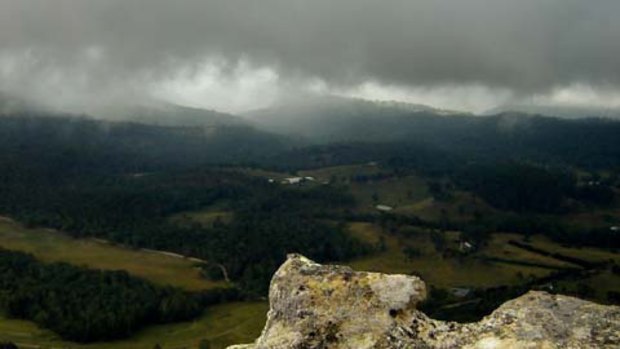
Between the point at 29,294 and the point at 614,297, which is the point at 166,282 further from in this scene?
the point at 614,297

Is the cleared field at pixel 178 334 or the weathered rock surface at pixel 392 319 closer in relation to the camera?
the weathered rock surface at pixel 392 319

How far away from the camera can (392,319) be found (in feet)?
46.5

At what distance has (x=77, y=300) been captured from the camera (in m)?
162

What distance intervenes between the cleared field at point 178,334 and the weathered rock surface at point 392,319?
122 metres

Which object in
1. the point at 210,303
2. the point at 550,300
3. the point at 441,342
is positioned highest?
the point at 550,300

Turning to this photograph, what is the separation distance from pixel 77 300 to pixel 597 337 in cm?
16546

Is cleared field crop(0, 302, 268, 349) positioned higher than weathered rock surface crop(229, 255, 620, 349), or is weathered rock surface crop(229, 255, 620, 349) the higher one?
weathered rock surface crop(229, 255, 620, 349)

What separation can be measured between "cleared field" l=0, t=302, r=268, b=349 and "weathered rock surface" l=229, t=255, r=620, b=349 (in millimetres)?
121758

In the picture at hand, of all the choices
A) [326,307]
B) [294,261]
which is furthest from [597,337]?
[294,261]

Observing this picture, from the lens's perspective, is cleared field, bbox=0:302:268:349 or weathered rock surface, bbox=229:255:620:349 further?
cleared field, bbox=0:302:268:349

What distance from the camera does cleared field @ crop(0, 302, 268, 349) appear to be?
5438 inches

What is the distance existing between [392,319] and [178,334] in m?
143

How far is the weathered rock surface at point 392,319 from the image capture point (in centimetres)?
1256

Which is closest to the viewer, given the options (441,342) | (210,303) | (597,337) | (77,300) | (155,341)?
(597,337)
